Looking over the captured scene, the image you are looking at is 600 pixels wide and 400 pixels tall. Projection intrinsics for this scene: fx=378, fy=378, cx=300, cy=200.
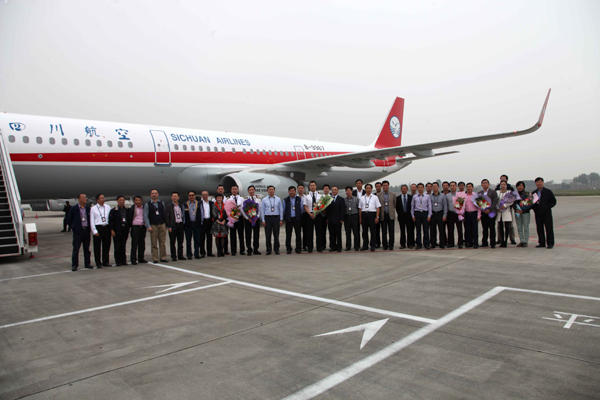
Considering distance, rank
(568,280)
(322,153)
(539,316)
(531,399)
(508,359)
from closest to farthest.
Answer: (531,399)
(508,359)
(539,316)
(568,280)
(322,153)

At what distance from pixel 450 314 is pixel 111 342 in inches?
140

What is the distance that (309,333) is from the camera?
374 cm

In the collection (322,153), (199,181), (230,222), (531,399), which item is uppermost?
(322,153)

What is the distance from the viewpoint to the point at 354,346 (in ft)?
11.2

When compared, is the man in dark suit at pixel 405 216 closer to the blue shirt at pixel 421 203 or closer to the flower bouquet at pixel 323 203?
the blue shirt at pixel 421 203

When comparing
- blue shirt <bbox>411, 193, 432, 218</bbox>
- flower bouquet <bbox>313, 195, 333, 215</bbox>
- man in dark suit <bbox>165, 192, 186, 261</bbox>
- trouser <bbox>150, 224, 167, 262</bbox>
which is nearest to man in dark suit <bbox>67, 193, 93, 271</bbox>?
trouser <bbox>150, 224, 167, 262</bbox>

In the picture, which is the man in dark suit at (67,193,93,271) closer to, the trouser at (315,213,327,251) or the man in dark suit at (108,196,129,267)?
the man in dark suit at (108,196,129,267)

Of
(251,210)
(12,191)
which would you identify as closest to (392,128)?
(251,210)

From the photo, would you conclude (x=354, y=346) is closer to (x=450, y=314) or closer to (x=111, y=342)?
(x=450, y=314)

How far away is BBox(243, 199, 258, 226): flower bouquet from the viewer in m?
8.87

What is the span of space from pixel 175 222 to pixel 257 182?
19.2 ft

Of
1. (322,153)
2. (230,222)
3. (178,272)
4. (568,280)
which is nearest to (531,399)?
(568,280)

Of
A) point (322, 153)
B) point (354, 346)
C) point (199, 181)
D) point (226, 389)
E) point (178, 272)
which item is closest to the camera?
point (226, 389)

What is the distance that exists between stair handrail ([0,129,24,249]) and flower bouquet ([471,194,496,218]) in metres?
10.6
